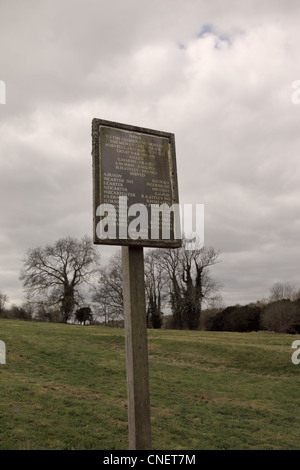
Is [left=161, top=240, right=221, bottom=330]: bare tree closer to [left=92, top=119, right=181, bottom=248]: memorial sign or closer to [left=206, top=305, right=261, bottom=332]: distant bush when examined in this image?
[left=206, top=305, right=261, bottom=332]: distant bush

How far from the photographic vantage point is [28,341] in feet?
68.9

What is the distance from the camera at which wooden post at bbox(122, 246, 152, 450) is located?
5836mm

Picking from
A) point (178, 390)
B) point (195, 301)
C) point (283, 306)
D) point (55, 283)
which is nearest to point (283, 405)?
point (178, 390)

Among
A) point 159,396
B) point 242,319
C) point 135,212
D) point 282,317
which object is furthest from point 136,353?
point 242,319

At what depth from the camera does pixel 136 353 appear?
6.09 metres

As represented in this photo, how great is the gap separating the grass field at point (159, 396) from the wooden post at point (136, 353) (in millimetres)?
2088

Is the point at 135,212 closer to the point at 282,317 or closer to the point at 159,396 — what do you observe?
the point at 159,396

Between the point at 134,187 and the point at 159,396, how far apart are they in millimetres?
8995

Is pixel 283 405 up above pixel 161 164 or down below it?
below

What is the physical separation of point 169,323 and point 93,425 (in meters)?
52.4

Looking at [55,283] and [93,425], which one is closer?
[93,425]

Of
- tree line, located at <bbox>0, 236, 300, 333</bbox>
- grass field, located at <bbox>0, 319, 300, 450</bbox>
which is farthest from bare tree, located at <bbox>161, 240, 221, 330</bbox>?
grass field, located at <bbox>0, 319, 300, 450</bbox>

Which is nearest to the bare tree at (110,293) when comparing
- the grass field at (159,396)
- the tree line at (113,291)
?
the tree line at (113,291)
